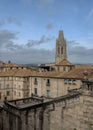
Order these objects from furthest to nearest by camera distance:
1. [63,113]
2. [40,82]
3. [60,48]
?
[60,48] < [40,82] < [63,113]

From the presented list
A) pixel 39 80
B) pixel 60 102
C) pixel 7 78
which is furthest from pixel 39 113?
pixel 7 78

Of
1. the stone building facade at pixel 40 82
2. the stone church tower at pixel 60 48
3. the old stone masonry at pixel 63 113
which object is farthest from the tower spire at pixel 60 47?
the old stone masonry at pixel 63 113

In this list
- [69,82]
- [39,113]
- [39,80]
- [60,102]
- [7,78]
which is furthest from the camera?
[7,78]

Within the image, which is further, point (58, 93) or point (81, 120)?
point (58, 93)

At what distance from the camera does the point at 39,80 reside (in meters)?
54.2

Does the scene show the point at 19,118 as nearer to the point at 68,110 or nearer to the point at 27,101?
the point at 68,110

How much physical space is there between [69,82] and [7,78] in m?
23.8

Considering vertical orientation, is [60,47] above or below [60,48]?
above

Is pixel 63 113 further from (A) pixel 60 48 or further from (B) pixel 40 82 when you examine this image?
(A) pixel 60 48

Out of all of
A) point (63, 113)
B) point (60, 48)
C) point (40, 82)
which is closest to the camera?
point (63, 113)

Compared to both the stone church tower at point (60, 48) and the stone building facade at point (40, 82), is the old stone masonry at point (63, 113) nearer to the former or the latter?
the stone building facade at point (40, 82)

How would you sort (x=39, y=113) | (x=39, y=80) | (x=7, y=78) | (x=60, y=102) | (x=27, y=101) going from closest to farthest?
(x=39, y=113) → (x=60, y=102) → (x=27, y=101) → (x=39, y=80) → (x=7, y=78)

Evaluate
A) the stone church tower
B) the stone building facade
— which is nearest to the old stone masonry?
the stone building facade

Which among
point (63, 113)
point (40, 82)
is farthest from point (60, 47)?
point (63, 113)
